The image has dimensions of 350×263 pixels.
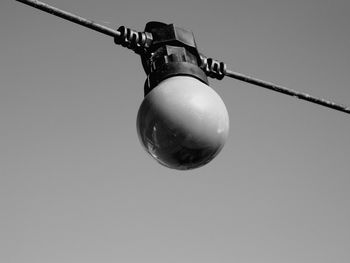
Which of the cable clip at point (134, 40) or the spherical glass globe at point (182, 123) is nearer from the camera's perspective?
the spherical glass globe at point (182, 123)

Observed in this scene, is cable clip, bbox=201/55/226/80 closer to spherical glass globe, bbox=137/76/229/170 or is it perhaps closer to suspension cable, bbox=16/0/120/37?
spherical glass globe, bbox=137/76/229/170

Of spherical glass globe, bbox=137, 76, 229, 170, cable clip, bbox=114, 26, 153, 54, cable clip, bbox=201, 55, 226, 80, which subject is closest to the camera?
spherical glass globe, bbox=137, 76, 229, 170

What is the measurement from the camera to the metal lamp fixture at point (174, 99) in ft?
7.28

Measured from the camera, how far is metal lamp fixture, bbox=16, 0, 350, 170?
2219 mm

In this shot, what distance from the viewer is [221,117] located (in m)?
2.32

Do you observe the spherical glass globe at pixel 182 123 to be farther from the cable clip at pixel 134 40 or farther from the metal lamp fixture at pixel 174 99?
the cable clip at pixel 134 40

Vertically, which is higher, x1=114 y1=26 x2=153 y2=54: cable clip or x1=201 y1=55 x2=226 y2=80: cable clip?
x1=114 y1=26 x2=153 y2=54: cable clip

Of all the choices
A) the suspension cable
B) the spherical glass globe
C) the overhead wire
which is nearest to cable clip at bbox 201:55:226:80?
the overhead wire

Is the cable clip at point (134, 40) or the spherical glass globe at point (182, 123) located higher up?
the cable clip at point (134, 40)

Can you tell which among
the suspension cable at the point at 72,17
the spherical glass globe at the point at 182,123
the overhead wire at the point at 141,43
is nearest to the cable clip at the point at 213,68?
the overhead wire at the point at 141,43

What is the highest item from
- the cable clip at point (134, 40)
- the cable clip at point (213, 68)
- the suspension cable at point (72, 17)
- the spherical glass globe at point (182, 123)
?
the suspension cable at point (72, 17)

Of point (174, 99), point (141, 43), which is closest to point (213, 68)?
point (141, 43)

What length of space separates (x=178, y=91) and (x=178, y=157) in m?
0.30

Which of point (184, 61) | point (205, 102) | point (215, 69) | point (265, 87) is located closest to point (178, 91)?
point (205, 102)
